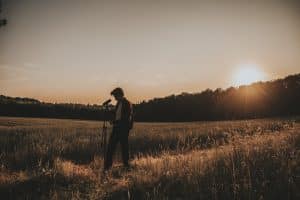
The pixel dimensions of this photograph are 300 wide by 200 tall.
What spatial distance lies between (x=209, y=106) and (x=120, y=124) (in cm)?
5046

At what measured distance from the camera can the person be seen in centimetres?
1052

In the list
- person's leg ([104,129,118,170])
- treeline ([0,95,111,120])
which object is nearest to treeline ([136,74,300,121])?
treeline ([0,95,111,120])

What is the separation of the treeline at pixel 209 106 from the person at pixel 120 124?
136ft

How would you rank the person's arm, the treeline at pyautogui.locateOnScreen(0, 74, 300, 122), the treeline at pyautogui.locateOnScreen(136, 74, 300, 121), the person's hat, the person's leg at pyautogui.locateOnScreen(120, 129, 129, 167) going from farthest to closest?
the treeline at pyautogui.locateOnScreen(0, 74, 300, 122) → the treeline at pyautogui.locateOnScreen(136, 74, 300, 121) → the person's leg at pyautogui.locateOnScreen(120, 129, 129, 167) → the person's arm → the person's hat

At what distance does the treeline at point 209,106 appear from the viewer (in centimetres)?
5109

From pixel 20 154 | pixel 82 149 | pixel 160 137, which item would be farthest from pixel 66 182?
pixel 160 137

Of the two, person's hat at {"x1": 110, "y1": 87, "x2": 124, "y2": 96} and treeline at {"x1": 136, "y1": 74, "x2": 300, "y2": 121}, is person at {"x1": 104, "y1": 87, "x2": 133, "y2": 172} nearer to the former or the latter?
person's hat at {"x1": 110, "y1": 87, "x2": 124, "y2": 96}

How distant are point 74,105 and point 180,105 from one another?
22.7 metres

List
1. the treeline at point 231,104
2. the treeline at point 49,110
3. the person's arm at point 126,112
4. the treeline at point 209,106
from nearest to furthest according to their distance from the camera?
the person's arm at point 126,112 → the treeline at point 231,104 → the treeline at point 209,106 → the treeline at point 49,110

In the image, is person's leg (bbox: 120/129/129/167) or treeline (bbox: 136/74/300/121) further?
treeline (bbox: 136/74/300/121)

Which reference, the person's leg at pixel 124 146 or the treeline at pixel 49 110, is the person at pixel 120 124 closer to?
the person's leg at pixel 124 146

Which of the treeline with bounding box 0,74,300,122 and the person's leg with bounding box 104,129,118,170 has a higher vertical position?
the treeline with bounding box 0,74,300,122

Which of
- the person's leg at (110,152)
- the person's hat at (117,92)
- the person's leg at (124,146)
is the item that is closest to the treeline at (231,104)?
the person's leg at (124,146)

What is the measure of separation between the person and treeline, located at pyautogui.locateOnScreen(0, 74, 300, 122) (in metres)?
41.4
